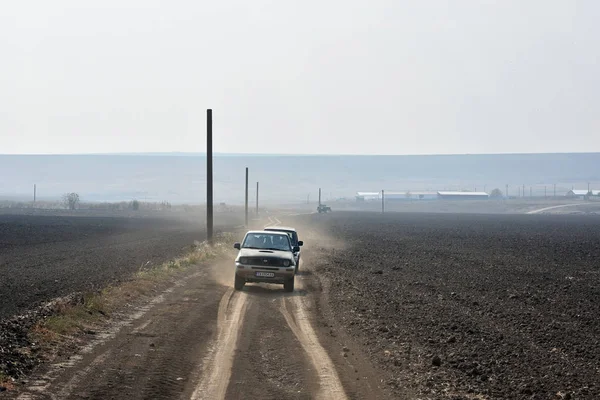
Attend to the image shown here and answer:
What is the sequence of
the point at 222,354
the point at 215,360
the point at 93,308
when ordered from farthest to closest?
the point at 93,308 < the point at 222,354 < the point at 215,360

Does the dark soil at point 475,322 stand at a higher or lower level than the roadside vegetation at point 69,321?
lower

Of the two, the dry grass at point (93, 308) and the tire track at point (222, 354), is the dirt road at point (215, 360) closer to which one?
the tire track at point (222, 354)

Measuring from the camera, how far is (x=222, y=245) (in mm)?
48188

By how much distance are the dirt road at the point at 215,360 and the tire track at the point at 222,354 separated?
14mm

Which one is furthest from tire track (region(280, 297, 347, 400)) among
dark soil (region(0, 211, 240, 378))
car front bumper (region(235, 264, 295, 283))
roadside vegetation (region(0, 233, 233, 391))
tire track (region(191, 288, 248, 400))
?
dark soil (region(0, 211, 240, 378))

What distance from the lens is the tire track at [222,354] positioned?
11.8 meters

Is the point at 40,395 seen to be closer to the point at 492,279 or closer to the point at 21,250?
the point at 492,279

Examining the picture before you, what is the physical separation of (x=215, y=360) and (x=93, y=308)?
6.02m

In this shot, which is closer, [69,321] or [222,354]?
[222,354]

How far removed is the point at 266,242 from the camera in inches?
1107

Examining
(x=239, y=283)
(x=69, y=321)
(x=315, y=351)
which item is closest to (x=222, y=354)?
(x=315, y=351)

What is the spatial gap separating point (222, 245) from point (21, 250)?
1040cm

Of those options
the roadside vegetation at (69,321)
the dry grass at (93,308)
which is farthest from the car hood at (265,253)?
the dry grass at (93,308)

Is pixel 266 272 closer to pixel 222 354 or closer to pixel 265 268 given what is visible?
pixel 265 268
